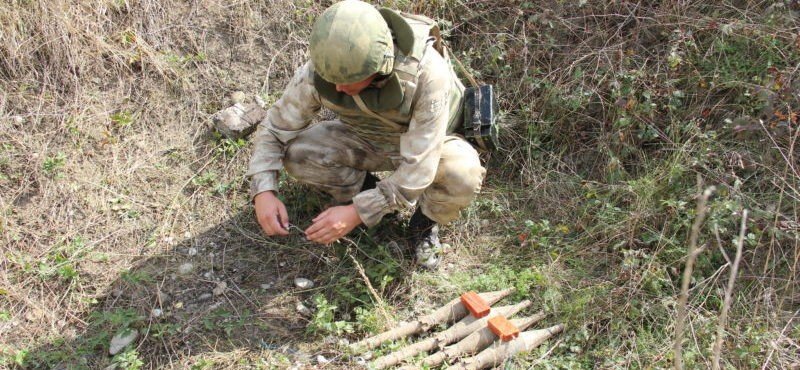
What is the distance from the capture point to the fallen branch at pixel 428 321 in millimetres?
2990

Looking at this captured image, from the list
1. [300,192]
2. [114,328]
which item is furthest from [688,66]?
[114,328]

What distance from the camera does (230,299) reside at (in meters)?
3.37

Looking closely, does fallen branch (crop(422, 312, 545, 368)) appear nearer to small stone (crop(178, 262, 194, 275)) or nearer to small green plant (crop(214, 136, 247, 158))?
small stone (crop(178, 262, 194, 275))

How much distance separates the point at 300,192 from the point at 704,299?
238 cm

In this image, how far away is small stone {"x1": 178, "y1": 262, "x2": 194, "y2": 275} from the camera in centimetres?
349

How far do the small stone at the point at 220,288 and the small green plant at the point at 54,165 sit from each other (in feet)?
4.27

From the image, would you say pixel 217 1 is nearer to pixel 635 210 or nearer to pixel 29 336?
pixel 29 336

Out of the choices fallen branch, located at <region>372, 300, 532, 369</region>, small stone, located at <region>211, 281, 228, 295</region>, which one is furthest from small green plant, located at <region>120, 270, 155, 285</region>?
fallen branch, located at <region>372, 300, 532, 369</region>

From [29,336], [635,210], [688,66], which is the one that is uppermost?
[688,66]

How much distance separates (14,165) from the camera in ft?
12.5

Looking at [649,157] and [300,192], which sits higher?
[649,157]

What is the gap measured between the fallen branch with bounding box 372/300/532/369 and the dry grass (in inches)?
7.9

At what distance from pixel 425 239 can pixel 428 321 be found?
593 mm

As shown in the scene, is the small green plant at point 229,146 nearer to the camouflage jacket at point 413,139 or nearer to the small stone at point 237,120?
the small stone at point 237,120
